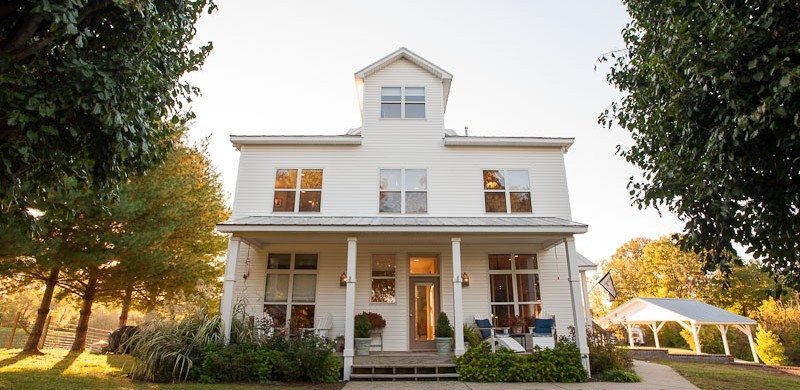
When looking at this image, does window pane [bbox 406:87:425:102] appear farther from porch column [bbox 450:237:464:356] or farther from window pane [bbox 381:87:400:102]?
porch column [bbox 450:237:464:356]

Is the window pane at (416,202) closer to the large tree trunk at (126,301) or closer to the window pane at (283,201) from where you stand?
the window pane at (283,201)

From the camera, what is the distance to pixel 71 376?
889cm

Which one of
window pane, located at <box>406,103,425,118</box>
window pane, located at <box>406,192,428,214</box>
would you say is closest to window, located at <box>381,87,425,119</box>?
window pane, located at <box>406,103,425,118</box>

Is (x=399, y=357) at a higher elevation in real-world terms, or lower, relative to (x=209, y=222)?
lower

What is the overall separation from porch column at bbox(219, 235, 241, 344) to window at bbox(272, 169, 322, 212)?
2307 millimetres

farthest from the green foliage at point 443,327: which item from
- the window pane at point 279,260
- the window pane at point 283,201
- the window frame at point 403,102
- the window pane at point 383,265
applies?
the window frame at point 403,102

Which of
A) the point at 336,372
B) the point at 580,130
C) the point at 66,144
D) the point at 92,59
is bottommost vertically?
the point at 336,372

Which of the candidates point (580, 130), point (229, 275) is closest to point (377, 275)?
point (229, 275)

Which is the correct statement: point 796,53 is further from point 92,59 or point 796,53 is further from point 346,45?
point 346,45

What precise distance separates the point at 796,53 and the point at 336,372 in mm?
9227

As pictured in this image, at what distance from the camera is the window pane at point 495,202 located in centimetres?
1241

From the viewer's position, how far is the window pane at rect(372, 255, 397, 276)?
1184 centimetres

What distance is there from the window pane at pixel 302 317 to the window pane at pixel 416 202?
410 centimetres

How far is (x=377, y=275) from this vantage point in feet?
38.8
